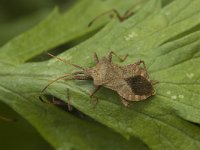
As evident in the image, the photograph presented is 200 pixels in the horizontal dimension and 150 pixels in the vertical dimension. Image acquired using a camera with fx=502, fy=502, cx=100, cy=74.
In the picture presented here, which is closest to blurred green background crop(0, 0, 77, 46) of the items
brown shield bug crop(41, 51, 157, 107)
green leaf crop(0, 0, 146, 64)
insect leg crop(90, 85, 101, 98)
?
green leaf crop(0, 0, 146, 64)

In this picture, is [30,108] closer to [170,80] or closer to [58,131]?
[58,131]

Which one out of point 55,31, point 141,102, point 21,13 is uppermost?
point 21,13

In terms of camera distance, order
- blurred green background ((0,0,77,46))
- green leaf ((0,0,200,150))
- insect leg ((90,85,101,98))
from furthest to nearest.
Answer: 1. blurred green background ((0,0,77,46))
2. insect leg ((90,85,101,98))
3. green leaf ((0,0,200,150))

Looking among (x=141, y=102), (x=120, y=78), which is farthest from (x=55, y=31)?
(x=141, y=102)

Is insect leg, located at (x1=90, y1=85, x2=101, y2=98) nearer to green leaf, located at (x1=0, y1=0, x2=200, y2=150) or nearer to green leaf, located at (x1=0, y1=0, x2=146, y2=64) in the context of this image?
green leaf, located at (x1=0, y1=0, x2=200, y2=150)

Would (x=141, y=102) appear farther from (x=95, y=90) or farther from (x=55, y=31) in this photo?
(x=55, y=31)

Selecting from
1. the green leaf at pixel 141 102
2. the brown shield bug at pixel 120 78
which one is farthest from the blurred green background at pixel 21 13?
the brown shield bug at pixel 120 78
